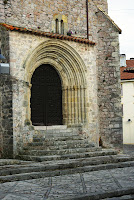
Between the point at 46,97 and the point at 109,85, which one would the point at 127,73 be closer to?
the point at 109,85

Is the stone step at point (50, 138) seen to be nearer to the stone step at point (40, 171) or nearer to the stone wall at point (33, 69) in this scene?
the stone wall at point (33, 69)

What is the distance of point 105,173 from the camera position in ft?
30.6

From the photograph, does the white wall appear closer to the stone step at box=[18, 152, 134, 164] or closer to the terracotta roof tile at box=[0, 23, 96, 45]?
the terracotta roof tile at box=[0, 23, 96, 45]

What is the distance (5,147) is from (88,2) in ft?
22.6

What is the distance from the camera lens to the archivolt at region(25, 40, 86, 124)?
1380 centimetres

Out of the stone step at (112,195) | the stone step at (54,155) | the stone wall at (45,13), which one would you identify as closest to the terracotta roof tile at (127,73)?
the stone wall at (45,13)

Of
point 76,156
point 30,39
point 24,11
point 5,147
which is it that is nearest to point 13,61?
point 30,39

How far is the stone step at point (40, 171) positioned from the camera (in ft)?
27.6

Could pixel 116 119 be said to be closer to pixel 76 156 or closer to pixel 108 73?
pixel 108 73

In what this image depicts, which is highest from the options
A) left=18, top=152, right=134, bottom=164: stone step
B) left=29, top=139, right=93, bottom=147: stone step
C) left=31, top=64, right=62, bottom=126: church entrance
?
left=31, top=64, right=62, bottom=126: church entrance

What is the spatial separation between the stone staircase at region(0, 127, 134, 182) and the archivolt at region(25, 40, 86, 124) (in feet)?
2.59

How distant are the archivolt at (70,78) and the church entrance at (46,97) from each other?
23cm

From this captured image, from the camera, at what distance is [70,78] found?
14.2 meters

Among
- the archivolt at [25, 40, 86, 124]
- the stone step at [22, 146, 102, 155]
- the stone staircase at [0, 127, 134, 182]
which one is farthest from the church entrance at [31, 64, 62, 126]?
the stone step at [22, 146, 102, 155]
